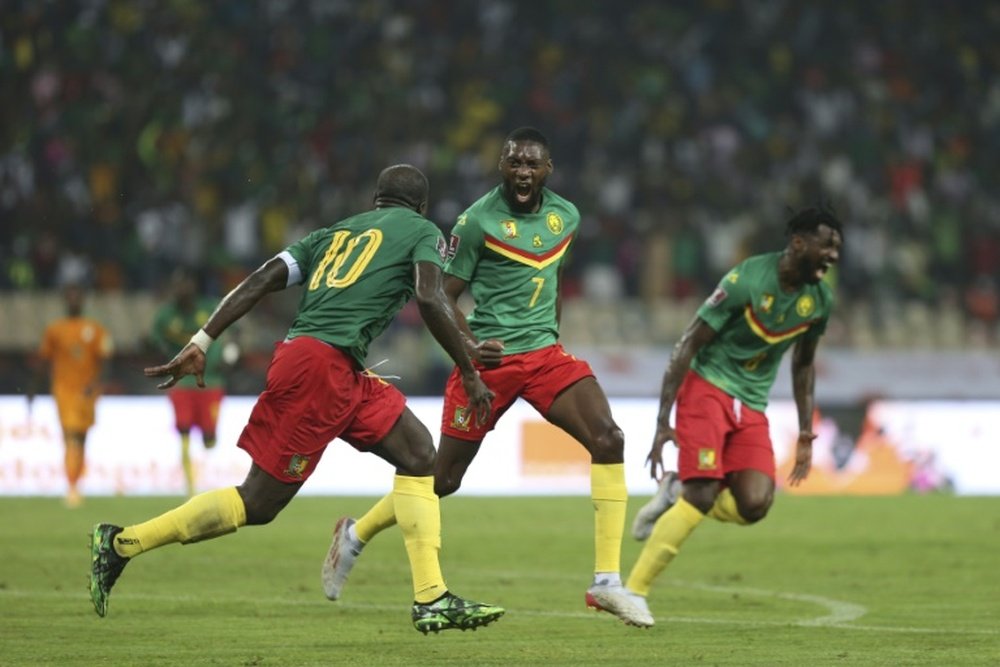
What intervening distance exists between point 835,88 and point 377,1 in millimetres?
7107

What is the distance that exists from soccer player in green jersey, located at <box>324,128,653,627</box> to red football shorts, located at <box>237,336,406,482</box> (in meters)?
0.81

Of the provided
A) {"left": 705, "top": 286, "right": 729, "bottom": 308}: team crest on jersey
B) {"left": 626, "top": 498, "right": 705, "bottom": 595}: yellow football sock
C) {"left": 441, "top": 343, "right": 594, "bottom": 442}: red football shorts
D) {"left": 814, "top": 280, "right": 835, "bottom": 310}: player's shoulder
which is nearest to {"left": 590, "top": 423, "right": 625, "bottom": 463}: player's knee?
{"left": 441, "top": 343, "right": 594, "bottom": 442}: red football shorts

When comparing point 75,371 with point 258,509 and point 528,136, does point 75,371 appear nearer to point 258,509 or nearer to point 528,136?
point 528,136

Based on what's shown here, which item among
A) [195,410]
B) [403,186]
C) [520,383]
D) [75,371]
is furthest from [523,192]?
[75,371]

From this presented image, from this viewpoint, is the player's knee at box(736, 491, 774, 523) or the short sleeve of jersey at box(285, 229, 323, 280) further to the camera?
the player's knee at box(736, 491, 774, 523)

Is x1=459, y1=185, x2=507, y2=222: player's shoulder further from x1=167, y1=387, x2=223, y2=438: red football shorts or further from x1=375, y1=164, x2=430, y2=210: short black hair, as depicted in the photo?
x1=167, y1=387, x2=223, y2=438: red football shorts

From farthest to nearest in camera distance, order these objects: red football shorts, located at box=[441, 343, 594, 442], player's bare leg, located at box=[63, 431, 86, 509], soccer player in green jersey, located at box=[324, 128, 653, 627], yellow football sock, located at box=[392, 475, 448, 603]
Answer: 1. player's bare leg, located at box=[63, 431, 86, 509]
2. red football shorts, located at box=[441, 343, 594, 442]
3. soccer player in green jersey, located at box=[324, 128, 653, 627]
4. yellow football sock, located at box=[392, 475, 448, 603]

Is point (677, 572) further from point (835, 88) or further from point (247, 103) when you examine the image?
point (835, 88)

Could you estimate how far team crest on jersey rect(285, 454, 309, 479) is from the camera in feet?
26.4

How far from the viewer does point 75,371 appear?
754 inches

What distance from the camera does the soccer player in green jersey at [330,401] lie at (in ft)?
26.3

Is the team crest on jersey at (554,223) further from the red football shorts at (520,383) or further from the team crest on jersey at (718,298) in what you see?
the team crest on jersey at (718,298)

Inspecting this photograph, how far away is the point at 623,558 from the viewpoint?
43.6 feet

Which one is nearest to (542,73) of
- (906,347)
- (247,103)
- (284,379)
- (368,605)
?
(247,103)
